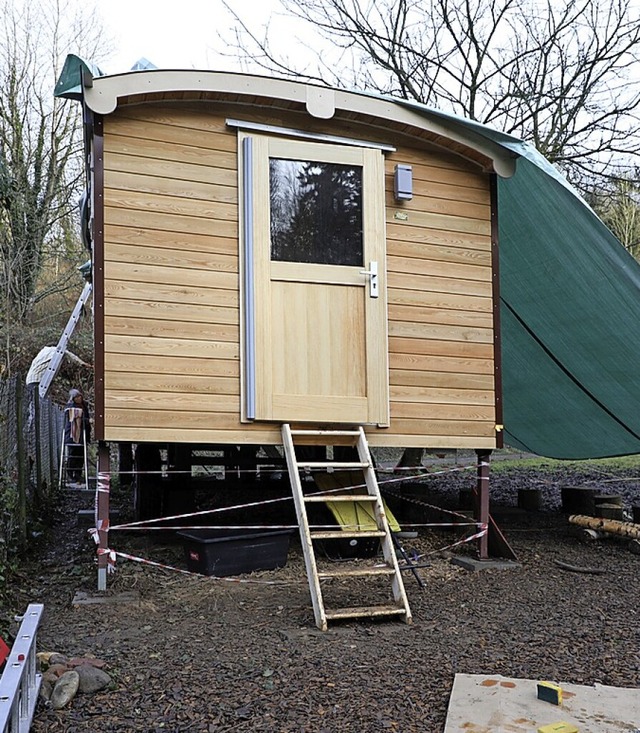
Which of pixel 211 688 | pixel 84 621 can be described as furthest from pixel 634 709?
pixel 84 621

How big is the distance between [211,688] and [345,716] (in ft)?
1.96

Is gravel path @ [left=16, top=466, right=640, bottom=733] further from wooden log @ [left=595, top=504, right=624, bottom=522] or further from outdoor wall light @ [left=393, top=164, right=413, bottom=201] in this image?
outdoor wall light @ [left=393, top=164, right=413, bottom=201]

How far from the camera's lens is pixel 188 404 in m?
4.99

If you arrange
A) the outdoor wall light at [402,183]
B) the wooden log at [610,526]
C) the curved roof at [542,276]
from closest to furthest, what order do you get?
1. the curved roof at [542,276]
2. the outdoor wall light at [402,183]
3. the wooden log at [610,526]

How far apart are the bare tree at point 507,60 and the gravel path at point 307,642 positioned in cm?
662

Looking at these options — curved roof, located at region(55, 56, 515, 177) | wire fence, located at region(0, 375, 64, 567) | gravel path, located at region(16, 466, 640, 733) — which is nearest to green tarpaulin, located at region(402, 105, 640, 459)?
curved roof, located at region(55, 56, 515, 177)

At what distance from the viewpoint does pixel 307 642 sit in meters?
3.63

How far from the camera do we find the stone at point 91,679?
293 centimetres

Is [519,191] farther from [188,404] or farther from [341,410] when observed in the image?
[188,404]

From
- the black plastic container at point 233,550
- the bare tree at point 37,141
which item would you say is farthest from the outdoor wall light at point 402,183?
the bare tree at point 37,141

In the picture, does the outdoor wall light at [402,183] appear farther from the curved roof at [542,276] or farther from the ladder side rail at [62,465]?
the ladder side rail at [62,465]

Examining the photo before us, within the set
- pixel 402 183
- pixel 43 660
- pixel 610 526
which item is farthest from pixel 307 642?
pixel 610 526

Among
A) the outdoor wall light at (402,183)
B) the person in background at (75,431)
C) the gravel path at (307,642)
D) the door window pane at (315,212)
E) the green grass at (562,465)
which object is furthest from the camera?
the green grass at (562,465)

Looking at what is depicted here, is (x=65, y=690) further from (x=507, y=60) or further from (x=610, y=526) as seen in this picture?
(x=507, y=60)
